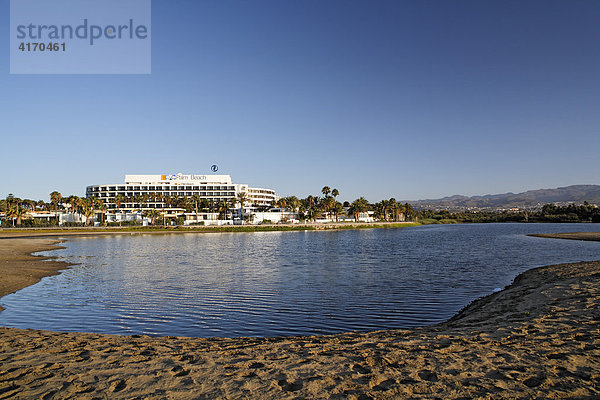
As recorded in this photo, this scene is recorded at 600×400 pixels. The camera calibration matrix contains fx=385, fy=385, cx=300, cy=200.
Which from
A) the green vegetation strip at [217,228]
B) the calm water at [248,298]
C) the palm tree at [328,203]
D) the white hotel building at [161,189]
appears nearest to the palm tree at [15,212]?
the green vegetation strip at [217,228]

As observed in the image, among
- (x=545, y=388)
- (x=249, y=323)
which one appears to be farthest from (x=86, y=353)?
(x=545, y=388)

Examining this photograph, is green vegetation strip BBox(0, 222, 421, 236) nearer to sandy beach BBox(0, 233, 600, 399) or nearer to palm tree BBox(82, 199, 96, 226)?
palm tree BBox(82, 199, 96, 226)

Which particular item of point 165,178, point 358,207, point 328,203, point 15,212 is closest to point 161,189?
point 165,178

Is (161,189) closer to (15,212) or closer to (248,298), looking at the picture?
(15,212)

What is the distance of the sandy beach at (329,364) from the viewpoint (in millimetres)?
7137

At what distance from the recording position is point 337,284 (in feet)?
84.5

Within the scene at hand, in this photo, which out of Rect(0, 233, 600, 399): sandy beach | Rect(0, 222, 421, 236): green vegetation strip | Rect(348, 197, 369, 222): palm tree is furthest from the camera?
Rect(348, 197, 369, 222): palm tree

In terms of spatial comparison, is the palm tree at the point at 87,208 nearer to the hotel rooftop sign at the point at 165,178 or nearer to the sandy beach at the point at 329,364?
the hotel rooftop sign at the point at 165,178

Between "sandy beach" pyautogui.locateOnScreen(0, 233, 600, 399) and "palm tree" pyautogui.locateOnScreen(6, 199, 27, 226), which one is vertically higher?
"palm tree" pyautogui.locateOnScreen(6, 199, 27, 226)

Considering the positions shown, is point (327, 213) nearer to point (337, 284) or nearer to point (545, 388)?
point (337, 284)

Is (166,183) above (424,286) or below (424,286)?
above

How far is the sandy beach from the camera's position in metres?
7.14

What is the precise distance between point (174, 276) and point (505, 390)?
26.9 meters

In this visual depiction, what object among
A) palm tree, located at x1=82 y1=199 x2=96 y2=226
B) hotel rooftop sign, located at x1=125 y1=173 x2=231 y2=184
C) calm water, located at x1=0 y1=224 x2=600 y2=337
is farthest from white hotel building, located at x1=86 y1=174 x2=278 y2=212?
calm water, located at x1=0 y1=224 x2=600 y2=337
